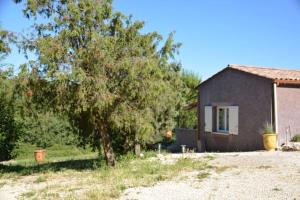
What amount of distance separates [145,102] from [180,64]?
589cm

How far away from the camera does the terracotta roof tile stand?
16656mm

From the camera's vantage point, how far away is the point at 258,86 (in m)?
17.2

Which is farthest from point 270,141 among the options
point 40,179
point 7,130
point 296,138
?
point 7,130

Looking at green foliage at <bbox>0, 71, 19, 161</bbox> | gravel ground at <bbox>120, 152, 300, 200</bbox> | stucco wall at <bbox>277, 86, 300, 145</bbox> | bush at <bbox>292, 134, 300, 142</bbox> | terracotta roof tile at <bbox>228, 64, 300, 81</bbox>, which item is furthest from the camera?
terracotta roof tile at <bbox>228, 64, 300, 81</bbox>

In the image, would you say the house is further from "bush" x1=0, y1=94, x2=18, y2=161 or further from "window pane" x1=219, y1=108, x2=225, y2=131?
"bush" x1=0, y1=94, x2=18, y2=161

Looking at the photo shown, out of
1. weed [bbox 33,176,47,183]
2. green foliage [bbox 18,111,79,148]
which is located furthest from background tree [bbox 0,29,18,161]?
green foliage [bbox 18,111,79,148]

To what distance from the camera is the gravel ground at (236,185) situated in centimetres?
802

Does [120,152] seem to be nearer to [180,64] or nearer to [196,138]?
[180,64]

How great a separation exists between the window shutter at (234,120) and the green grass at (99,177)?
4964mm

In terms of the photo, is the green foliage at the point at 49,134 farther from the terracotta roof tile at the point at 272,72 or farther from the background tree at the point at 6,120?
the terracotta roof tile at the point at 272,72

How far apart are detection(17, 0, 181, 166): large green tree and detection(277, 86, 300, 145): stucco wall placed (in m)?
6.31

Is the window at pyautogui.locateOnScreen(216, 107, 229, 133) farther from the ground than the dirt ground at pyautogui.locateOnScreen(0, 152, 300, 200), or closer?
farther from the ground

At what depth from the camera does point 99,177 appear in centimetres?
1111

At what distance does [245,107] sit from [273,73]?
2.02m
